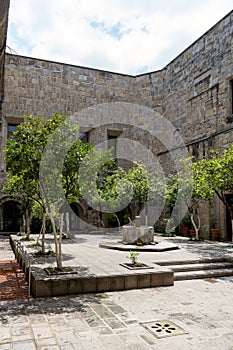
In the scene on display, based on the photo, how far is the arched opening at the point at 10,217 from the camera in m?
17.5

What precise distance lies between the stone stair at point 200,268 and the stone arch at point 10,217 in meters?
11.4

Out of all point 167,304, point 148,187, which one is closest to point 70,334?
point 167,304

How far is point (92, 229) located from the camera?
18.5 meters

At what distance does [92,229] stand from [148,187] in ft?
17.9

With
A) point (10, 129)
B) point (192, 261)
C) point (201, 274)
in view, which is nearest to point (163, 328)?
point (201, 274)

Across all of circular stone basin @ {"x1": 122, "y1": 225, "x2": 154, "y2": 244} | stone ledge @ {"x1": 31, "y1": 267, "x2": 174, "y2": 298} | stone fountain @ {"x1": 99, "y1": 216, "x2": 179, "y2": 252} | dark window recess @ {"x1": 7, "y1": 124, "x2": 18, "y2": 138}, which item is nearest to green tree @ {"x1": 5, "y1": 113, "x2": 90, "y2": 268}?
stone ledge @ {"x1": 31, "y1": 267, "x2": 174, "y2": 298}

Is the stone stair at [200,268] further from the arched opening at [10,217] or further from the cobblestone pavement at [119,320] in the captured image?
the arched opening at [10,217]

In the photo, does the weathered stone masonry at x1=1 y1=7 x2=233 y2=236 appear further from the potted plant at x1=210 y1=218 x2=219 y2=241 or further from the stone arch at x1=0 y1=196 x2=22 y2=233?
the stone arch at x1=0 y1=196 x2=22 y2=233

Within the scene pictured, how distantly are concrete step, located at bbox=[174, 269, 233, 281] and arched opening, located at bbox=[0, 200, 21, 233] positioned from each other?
39.5ft

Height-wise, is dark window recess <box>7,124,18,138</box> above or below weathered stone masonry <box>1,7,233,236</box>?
below

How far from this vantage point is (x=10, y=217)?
17625mm

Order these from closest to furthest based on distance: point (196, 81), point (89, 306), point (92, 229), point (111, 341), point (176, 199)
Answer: point (111, 341) → point (89, 306) → point (176, 199) → point (196, 81) → point (92, 229)

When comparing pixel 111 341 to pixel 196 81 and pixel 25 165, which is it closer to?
pixel 25 165

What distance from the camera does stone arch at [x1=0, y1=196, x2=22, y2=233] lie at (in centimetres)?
1742
